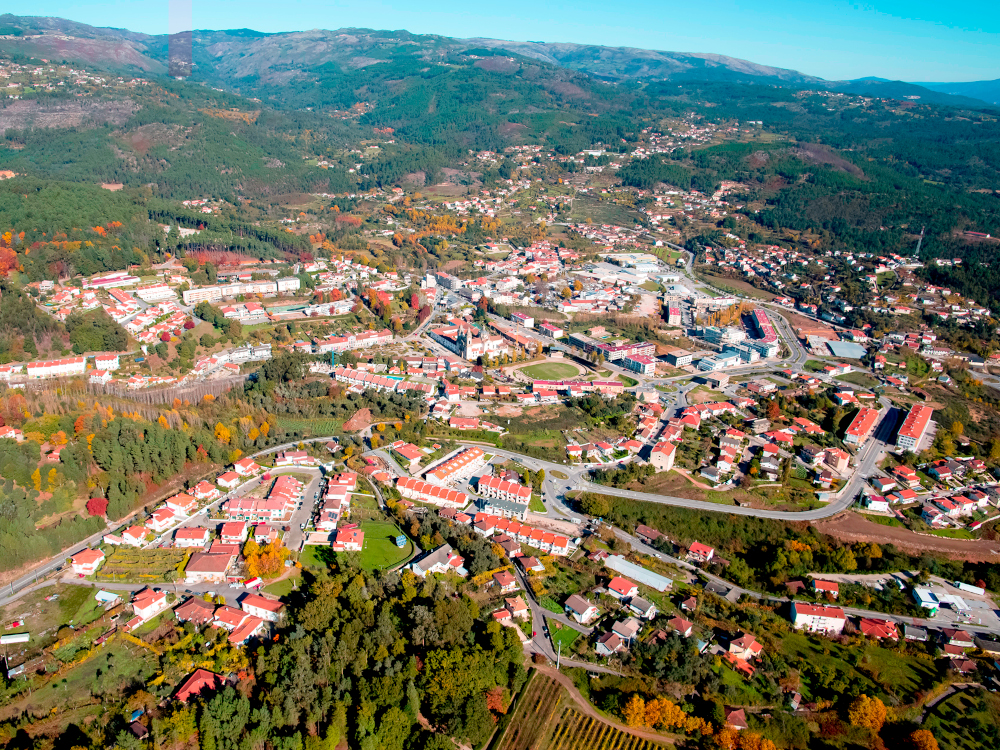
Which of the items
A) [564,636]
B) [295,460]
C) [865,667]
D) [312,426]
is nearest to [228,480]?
[295,460]

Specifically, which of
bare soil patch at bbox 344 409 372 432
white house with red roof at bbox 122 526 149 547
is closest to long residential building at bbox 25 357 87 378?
bare soil patch at bbox 344 409 372 432

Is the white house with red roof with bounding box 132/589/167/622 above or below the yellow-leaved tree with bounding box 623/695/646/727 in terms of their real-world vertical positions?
below

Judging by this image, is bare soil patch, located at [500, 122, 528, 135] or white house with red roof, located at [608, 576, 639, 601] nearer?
white house with red roof, located at [608, 576, 639, 601]

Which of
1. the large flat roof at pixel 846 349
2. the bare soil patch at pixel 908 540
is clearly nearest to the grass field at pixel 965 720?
the bare soil patch at pixel 908 540

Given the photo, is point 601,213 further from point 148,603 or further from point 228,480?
point 148,603

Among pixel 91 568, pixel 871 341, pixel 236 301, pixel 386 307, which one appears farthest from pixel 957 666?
pixel 236 301

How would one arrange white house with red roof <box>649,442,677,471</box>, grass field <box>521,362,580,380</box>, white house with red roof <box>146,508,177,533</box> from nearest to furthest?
white house with red roof <box>146,508,177,533</box> → white house with red roof <box>649,442,677,471</box> → grass field <box>521,362,580,380</box>

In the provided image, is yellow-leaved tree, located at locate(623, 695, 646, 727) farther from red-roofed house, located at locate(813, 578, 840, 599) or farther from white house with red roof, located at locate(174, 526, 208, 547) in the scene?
white house with red roof, located at locate(174, 526, 208, 547)

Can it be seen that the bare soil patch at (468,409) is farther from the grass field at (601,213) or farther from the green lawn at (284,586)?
the grass field at (601,213)
